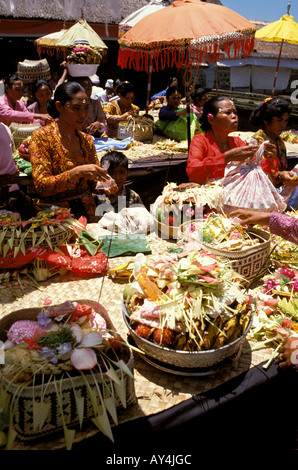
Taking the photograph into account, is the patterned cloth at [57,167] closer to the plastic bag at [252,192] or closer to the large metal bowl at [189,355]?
the plastic bag at [252,192]

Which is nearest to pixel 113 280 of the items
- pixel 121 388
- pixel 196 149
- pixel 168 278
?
pixel 168 278

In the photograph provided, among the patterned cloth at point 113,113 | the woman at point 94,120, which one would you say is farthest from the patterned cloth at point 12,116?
the patterned cloth at point 113,113

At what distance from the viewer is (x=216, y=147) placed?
9.53 feet

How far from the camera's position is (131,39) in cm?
383

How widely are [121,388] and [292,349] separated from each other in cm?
74

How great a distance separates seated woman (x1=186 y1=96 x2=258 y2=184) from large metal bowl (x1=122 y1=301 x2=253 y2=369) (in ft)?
5.44

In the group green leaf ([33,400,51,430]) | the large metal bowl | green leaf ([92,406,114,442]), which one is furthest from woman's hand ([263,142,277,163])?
green leaf ([33,400,51,430])

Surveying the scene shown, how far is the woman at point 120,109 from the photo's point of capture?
5.06 meters

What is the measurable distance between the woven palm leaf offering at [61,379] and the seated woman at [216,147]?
184cm

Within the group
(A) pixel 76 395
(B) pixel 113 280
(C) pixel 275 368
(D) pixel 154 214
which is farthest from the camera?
(D) pixel 154 214

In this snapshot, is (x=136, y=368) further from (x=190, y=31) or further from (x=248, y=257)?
(x=190, y=31)

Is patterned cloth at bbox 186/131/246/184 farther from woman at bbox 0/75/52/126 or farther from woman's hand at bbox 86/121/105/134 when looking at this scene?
woman at bbox 0/75/52/126
